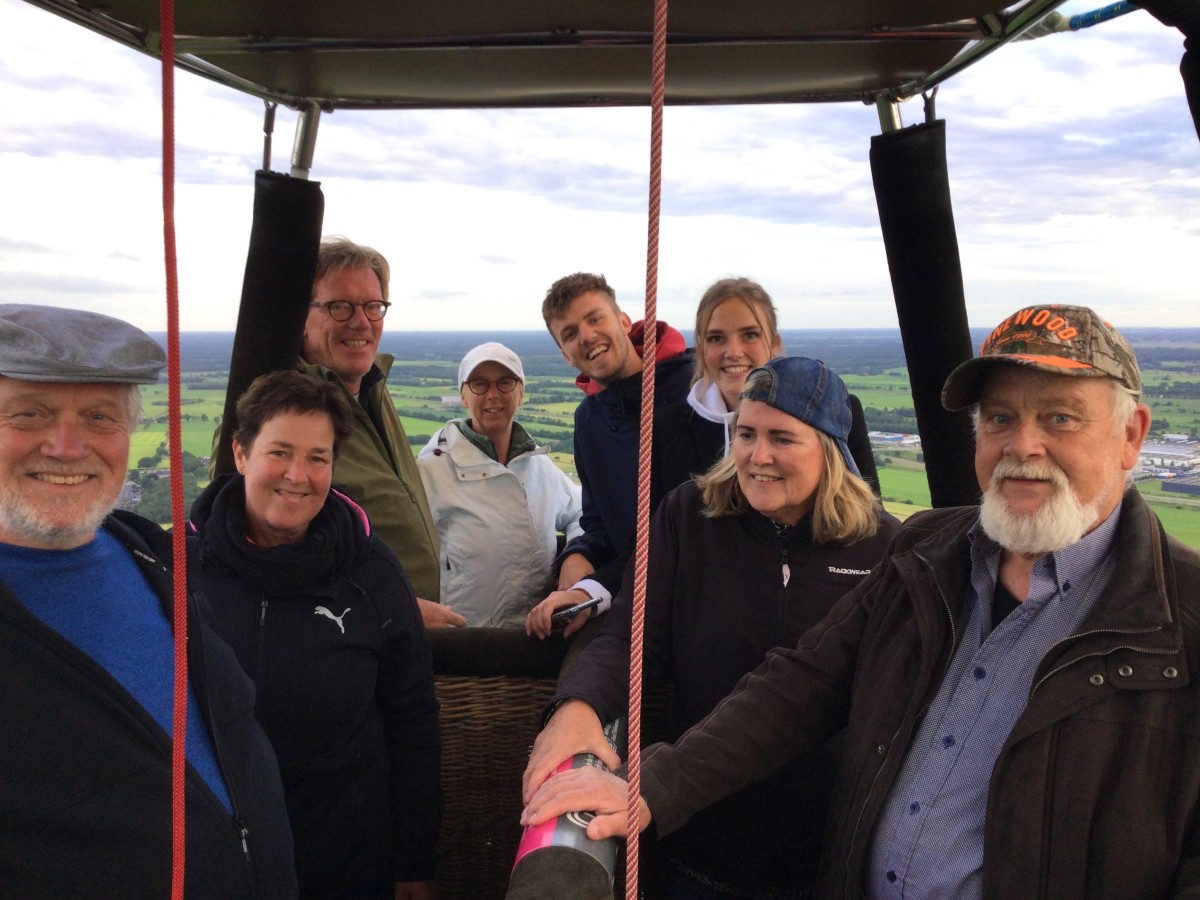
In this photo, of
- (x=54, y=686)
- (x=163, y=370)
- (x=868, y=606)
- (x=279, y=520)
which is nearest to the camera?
(x=54, y=686)

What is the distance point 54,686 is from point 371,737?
0.77 metres

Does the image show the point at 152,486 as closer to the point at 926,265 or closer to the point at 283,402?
the point at 283,402

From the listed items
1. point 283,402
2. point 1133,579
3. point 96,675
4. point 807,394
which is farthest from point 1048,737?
point 283,402

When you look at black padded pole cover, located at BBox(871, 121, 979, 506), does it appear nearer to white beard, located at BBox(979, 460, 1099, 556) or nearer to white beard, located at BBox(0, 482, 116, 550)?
white beard, located at BBox(979, 460, 1099, 556)

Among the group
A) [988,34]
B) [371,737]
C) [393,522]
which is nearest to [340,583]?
[371,737]

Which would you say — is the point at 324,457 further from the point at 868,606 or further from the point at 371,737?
the point at 868,606

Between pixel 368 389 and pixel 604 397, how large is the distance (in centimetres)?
64

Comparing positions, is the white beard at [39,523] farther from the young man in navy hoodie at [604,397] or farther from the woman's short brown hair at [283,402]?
the young man in navy hoodie at [604,397]

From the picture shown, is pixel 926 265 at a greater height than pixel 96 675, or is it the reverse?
pixel 926 265

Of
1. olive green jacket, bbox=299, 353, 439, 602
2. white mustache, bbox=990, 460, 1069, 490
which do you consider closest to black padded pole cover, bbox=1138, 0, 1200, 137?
white mustache, bbox=990, 460, 1069, 490

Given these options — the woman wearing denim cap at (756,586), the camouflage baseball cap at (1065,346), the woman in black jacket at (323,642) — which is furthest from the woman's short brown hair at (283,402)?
the camouflage baseball cap at (1065,346)

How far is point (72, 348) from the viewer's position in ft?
4.30

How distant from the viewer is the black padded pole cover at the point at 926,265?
83.3 inches

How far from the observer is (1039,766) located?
1.22 m
